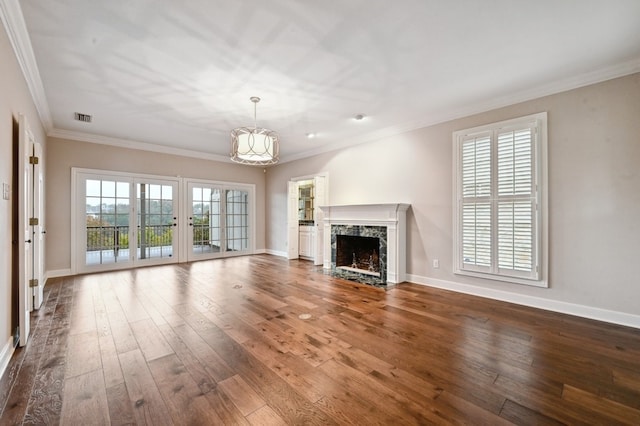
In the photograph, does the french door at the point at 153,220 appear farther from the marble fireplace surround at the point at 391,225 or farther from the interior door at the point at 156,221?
the marble fireplace surround at the point at 391,225

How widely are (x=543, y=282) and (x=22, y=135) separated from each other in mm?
5821

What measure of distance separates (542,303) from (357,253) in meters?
3.08

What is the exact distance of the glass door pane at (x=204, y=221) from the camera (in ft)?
22.0

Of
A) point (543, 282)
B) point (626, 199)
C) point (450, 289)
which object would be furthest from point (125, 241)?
point (626, 199)

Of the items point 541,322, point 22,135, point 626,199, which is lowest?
point 541,322

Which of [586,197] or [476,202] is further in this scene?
[476,202]

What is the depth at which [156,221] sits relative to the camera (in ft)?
20.3

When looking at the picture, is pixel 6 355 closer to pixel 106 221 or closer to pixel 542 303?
pixel 106 221

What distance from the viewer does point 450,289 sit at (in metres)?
4.18

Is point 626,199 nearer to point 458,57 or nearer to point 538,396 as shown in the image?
point 458,57

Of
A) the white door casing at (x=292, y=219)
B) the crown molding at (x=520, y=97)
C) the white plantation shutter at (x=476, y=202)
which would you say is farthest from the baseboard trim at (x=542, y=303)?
the white door casing at (x=292, y=219)

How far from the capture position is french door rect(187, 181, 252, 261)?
672 cm

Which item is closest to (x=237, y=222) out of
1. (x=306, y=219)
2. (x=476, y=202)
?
(x=306, y=219)

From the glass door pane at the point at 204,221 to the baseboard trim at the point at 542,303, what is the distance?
513 centimetres
